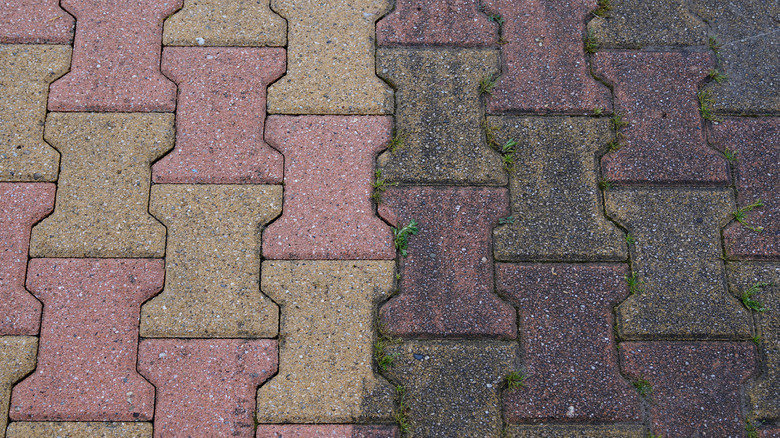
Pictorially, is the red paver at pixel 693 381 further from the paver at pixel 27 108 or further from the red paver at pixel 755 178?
the paver at pixel 27 108

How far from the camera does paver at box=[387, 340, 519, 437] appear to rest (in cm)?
202

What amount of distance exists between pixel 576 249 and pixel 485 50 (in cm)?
93

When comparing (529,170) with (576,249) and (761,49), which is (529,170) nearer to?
(576,249)

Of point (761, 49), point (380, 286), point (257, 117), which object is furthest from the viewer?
point (761, 49)

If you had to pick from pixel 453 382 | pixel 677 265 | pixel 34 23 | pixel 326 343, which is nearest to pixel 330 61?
pixel 326 343

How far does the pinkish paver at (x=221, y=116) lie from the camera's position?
2203 millimetres

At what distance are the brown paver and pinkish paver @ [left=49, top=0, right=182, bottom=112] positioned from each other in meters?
0.43

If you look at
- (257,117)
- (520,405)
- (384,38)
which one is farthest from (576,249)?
(257,117)

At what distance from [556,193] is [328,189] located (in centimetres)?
91

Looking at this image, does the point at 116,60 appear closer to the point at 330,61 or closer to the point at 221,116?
the point at 221,116

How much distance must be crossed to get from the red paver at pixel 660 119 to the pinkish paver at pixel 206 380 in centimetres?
159

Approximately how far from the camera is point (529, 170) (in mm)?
2250

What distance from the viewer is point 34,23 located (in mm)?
2373

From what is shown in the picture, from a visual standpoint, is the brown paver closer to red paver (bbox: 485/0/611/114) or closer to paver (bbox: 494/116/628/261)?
paver (bbox: 494/116/628/261)
